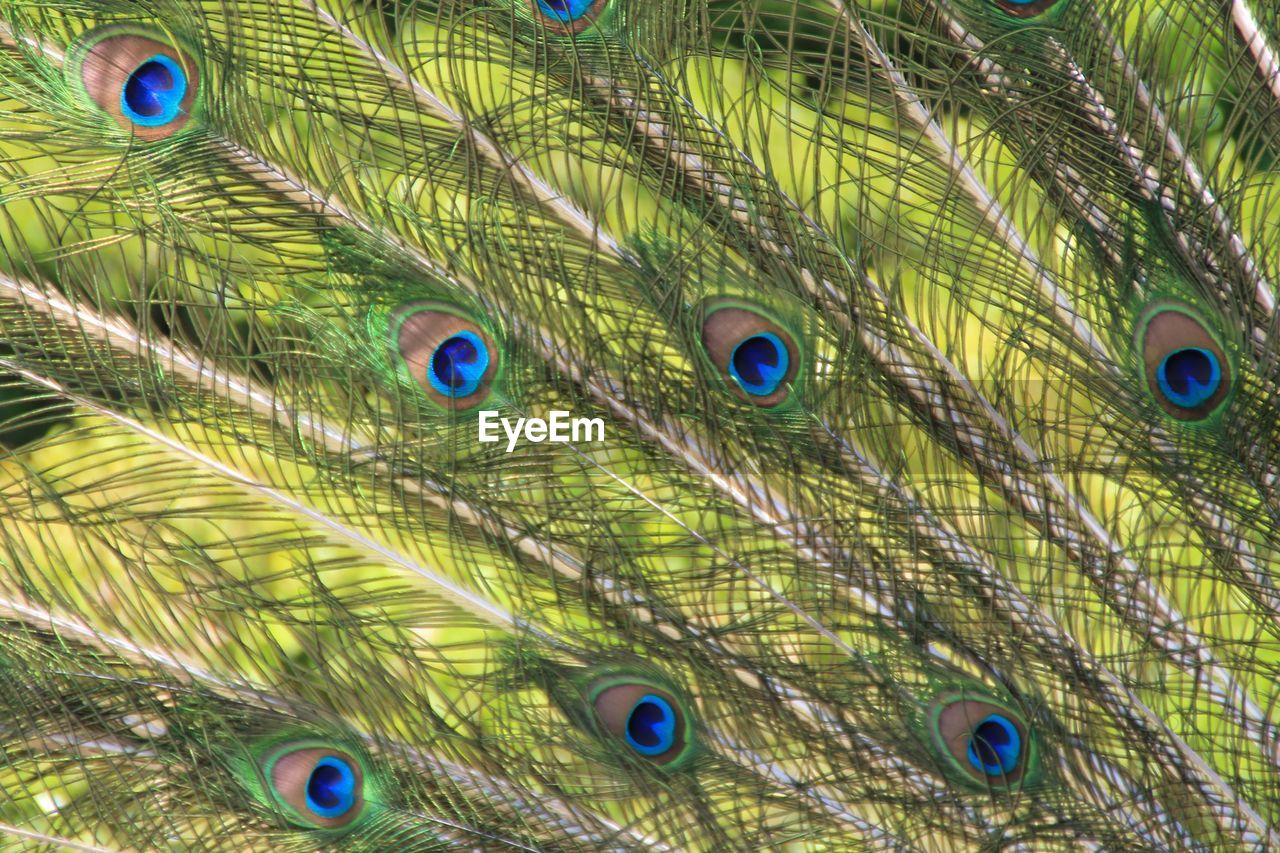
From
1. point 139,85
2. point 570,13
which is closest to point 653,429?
point 570,13

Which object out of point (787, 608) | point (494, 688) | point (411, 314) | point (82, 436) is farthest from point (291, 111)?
point (787, 608)

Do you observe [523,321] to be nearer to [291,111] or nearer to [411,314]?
[411,314]

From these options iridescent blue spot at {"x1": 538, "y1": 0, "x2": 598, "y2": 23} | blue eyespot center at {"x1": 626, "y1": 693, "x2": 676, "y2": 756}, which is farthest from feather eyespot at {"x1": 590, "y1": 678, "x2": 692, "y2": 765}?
iridescent blue spot at {"x1": 538, "y1": 0, "x2": 598, "y2": 23}

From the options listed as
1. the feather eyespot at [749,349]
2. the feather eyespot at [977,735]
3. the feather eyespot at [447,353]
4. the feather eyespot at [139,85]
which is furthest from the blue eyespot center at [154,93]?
the feather eyespot at [977,735]

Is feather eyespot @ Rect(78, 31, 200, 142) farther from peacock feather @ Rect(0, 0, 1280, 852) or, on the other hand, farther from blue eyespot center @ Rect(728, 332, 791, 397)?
blue eyespot center @ Rect(728, 332, 791, 397)

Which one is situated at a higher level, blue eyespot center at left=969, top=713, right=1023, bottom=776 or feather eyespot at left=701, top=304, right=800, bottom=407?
feather eyespot at left=701, top=304, right=800, bottom=407

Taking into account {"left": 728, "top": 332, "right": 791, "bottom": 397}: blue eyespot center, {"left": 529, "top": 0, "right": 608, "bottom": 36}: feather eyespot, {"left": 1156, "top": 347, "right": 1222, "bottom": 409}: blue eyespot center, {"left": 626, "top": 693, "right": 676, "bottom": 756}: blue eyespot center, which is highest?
{"left": 529, "top": 0, "right": 608, "bottom": 36}: feather eyespot
